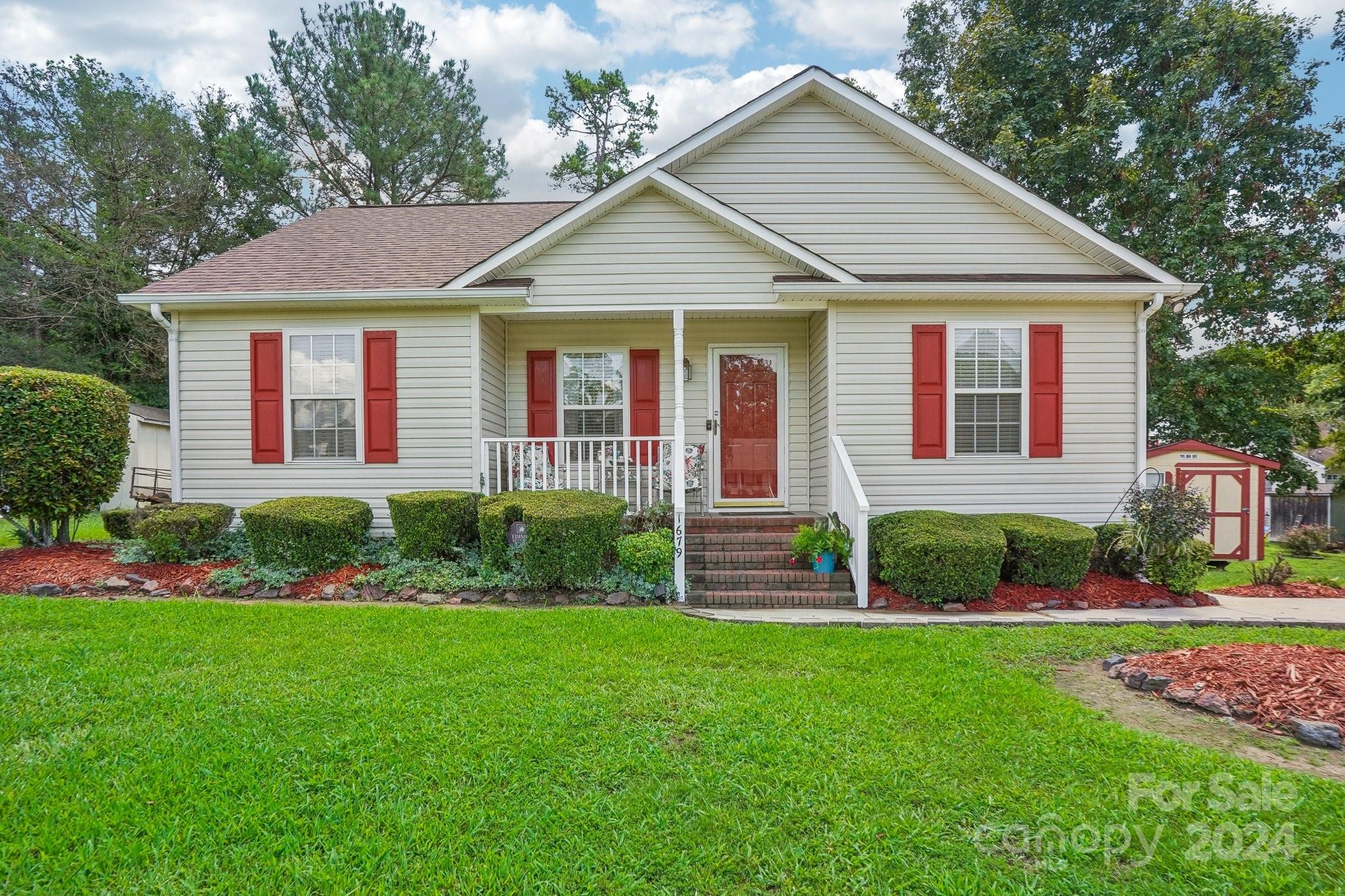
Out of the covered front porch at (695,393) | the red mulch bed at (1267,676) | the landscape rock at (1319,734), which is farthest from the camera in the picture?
the covered front porch at (695,393)

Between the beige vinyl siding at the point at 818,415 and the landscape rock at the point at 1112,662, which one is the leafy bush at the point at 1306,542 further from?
the landscape rock at the point at 1112,662

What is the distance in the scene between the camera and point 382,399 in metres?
7.38

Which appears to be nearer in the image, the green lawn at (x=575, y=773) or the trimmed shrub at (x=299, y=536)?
the green lawn at (x=575, y=773)

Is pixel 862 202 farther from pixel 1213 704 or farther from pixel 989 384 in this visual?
pixel 1213 704

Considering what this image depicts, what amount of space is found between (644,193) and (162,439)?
58.0 ft

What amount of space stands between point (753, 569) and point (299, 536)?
469cm

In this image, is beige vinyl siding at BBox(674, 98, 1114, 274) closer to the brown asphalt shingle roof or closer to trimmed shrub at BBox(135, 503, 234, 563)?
the brown asphalt shingle roof

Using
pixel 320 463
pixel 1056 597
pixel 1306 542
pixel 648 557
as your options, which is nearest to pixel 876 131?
pixel 1056 597

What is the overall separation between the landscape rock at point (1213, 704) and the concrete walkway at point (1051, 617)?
69.3 inches

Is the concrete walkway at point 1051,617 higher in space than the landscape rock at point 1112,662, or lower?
lower

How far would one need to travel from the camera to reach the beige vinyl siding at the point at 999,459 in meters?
7.34

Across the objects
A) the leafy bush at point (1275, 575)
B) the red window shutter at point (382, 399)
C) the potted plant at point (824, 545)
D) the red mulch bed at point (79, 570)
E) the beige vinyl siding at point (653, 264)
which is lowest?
the leafy bush at point (1275, 575)

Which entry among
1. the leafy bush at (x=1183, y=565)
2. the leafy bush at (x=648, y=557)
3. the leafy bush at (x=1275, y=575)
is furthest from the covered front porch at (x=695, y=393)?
the leafy bush at (x=1275, y=575)

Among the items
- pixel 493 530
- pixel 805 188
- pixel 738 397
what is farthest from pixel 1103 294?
pixel 493 530
